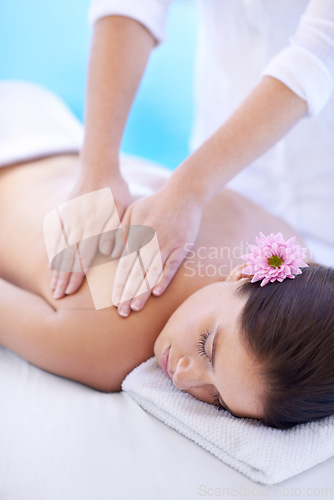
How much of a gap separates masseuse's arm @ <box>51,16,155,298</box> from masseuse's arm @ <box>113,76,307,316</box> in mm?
91

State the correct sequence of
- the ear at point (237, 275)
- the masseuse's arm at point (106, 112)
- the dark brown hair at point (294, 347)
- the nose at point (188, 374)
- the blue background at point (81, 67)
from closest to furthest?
the dark brown hair at point (294, 347) → the nose at point (188, 374) → the ear at point (237, 275) → the masseuse's arm at point (106, 112) → the blue background at point (81, 67)

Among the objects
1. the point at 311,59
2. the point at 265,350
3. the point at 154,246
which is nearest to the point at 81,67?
the point at 311,59

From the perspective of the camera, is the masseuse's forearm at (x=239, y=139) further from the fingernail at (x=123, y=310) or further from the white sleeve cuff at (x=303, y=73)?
the fingernail at (x=123, y=310)

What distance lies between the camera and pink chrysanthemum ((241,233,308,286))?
103cm

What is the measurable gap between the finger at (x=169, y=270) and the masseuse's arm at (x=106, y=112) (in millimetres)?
142

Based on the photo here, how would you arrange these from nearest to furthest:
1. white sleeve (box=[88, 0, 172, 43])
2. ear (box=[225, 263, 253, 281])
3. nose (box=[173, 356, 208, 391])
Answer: nose (box=[173, 356, 208, 391]) → ear (box=[225, 263, 253, 281]) → white sleeve (box=[88, 0, 172, 43])

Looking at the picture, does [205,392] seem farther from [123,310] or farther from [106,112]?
[106,112]

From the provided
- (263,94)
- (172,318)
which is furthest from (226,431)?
(263,94)

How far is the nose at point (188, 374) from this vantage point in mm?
1033

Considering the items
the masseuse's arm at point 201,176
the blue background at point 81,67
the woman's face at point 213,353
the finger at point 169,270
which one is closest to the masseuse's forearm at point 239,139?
the masseuse's arm at point 201,176

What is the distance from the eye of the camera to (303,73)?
4.05 ft

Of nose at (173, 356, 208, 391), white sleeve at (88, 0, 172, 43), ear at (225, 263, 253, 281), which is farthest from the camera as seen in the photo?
white sleeve at (88, 0, 172, 43)

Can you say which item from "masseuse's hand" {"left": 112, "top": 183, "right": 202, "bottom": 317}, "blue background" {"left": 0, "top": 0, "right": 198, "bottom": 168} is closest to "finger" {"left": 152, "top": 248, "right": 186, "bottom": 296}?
"masseuse's hand" {"left": 112, "top": 183, "right": 202, "bottom": 317}

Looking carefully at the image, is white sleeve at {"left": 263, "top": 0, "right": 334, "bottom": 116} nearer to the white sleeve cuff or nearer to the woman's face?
the white sleeve cuff
